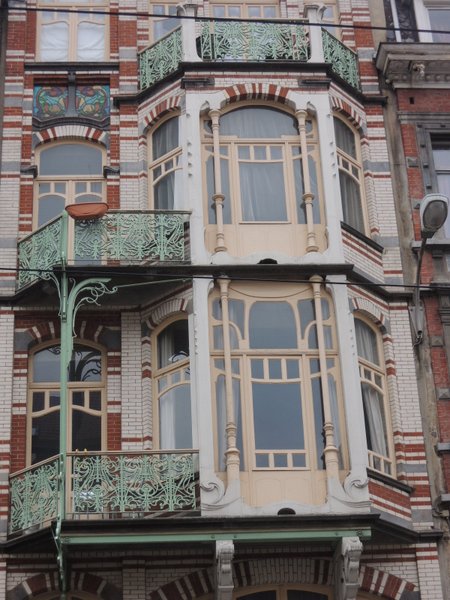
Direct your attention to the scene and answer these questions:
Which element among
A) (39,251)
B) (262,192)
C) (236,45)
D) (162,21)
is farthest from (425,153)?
(39,251)

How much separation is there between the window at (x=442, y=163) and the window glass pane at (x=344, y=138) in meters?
1.49

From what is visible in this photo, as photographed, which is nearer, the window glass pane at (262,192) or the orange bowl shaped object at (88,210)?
the orange bowl shaped object at (88,210)

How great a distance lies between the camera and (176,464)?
20.1 meters

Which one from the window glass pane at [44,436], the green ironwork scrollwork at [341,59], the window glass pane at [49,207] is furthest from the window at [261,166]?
the window glass pane at [44,436]

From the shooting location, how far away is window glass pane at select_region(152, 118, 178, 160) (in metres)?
23.7

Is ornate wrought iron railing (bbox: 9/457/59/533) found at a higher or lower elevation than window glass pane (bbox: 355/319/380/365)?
lower

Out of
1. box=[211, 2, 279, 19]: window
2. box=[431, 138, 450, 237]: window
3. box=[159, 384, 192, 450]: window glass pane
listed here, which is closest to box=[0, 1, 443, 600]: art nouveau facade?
box=[159, 384, 192, 450]: window glass pane

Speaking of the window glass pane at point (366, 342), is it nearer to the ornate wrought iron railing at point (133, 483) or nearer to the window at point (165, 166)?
the ornate wrought iron railing at point (133, 483)

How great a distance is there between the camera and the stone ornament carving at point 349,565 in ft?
64.3

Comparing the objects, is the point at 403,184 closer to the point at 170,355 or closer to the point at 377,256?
the point at 377,256

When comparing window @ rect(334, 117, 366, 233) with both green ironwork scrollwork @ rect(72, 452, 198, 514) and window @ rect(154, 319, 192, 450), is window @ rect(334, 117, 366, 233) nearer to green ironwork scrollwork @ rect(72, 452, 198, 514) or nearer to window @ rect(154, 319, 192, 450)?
window @ rect(154, 319, 192, 450)

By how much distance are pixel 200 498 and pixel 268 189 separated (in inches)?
227

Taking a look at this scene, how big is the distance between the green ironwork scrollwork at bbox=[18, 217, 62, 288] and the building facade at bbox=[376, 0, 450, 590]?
6006mm

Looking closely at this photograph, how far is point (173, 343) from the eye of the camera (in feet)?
72.0
